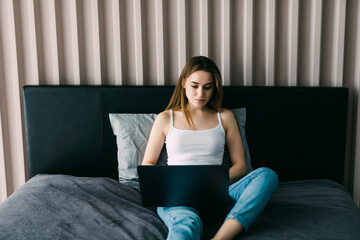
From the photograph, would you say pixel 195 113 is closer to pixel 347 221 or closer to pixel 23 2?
pixel 347 221

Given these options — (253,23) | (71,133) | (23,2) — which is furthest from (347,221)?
(23,2)

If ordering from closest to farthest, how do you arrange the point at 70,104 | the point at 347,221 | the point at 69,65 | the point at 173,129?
the point at 347,221, the point at 173,129, the point at 70,104, the point at 69,65

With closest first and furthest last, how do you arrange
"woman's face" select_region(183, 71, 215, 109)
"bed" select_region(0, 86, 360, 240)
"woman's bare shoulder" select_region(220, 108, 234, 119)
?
"woman's face" select_region(183, 71, 215, 109) → "woman's bare shoulder" select_region(220, 108, 234, 119) → "bed" select_region(0, 86, 360, 240)

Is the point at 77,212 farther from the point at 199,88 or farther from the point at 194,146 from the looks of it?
the point at 199,88

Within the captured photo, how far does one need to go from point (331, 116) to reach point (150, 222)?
1.21m

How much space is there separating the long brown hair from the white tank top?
7 cm

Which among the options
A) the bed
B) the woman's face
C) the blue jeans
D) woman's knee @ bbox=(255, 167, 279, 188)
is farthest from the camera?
the bed

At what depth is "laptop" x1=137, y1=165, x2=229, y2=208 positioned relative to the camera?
131 cm

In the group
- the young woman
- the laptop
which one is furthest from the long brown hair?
the laptop

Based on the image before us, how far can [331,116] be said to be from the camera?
1.99 metres

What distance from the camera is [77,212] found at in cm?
146

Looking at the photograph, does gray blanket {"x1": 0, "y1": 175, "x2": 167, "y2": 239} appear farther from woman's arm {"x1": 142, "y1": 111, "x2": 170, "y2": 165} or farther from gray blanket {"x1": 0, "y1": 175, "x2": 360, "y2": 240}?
woman's arm {"x1": 142, "y1": 111, "x2": 170, "y2": 165}

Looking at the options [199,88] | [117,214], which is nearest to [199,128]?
[199,88]

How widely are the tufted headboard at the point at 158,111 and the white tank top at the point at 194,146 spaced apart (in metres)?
0.29
